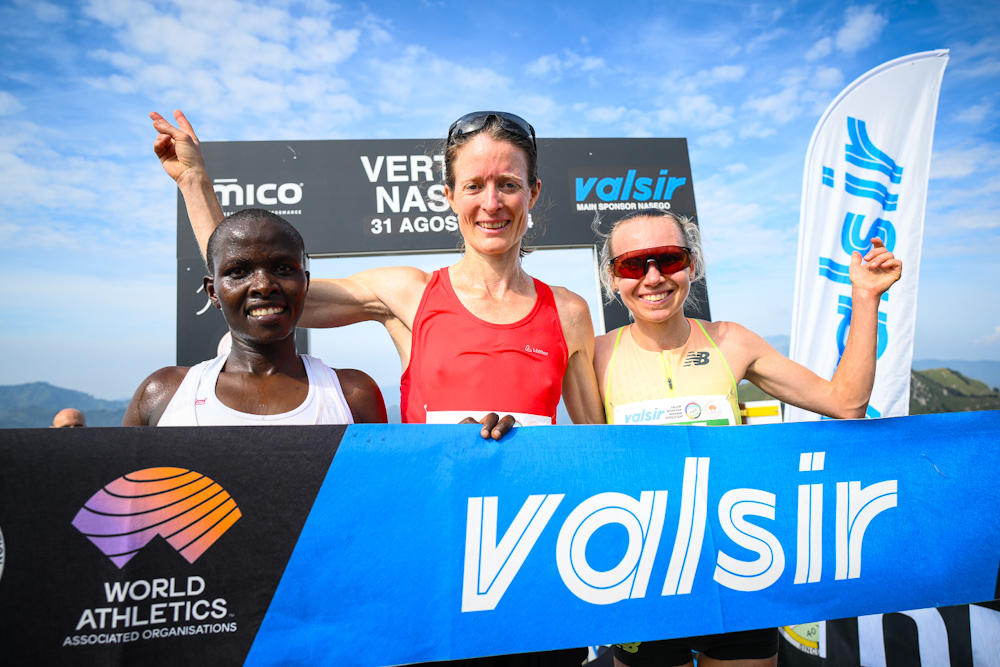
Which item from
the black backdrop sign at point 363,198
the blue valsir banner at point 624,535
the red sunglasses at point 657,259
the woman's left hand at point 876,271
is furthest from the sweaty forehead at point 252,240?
the black backdrop sign at point 363,198

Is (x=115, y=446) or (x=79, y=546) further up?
(x=115, y=446)

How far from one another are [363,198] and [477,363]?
3483 millimetres

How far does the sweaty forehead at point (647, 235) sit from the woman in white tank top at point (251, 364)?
4.69ft

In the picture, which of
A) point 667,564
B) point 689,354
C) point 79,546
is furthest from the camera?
point 689,354

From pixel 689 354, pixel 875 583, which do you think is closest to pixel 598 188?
pixel 689 354

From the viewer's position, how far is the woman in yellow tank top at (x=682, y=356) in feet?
7.29

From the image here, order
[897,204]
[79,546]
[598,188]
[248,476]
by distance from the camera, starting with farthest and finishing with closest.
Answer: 1. [598,188]
2. [897,204]
3. [248,476]
4. [79,546]

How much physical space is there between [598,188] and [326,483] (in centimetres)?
437

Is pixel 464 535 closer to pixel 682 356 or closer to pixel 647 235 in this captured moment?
pixel 682 356

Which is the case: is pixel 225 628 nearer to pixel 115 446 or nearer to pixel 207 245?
pixel 115 446

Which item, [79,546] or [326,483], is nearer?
[79,546]

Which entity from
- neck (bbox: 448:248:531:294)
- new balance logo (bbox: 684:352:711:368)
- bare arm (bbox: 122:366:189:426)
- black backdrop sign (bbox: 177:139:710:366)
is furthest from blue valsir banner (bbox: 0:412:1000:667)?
black backdrop sign (bbox: 177:139:710:366)

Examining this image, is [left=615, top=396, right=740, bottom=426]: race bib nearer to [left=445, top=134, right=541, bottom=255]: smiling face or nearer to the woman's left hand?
the woman's left hand

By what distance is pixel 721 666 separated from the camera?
198 centimetres
